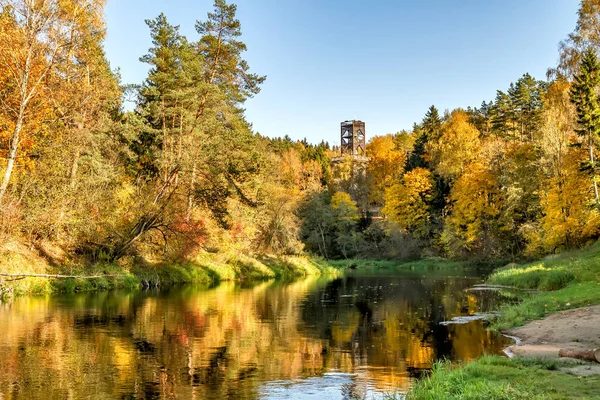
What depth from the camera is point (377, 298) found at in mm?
33812

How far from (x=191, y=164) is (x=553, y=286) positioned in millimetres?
25590

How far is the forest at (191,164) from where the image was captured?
25.5 meters

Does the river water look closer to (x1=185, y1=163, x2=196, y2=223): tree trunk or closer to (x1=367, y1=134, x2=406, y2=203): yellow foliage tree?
(x1=185, y1=163, x2=196, y2=223): tree trunk

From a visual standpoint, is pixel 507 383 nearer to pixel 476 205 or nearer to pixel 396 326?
pixel 396 326

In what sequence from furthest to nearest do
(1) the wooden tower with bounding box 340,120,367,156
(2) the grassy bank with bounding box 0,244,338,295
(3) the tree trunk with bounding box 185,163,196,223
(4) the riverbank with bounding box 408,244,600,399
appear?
(1) the wooden tower with bounding box 340,120,367,156
(3) the tree trunk with bounding box 185,163,196,223
(2) the grassy bank with bounding box 0,244,338,295
(4) the riverbank with bounding box 408,244,600,399

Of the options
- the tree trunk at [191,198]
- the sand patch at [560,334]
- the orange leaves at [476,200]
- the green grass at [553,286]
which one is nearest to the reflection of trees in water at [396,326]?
the sand patch at [560,334]

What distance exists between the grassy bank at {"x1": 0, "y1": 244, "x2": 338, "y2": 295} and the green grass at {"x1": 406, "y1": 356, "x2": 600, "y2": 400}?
10.7 m

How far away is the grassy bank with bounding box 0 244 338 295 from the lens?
3002 cm

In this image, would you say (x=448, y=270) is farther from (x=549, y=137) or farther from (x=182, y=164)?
(x=182, y=164)

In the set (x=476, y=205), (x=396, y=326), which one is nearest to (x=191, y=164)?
(x=396, y=326)

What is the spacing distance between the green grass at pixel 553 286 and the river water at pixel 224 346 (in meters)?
1.80

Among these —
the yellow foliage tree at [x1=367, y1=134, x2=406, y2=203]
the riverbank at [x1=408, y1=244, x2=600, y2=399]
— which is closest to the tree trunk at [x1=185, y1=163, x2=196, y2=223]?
the riverbank at [x1=408, y1=244, x2=600, y2=399]

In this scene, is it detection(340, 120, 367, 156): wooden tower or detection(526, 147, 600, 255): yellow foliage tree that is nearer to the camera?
detection(526, 147, 600, 255): yellow foliage tree

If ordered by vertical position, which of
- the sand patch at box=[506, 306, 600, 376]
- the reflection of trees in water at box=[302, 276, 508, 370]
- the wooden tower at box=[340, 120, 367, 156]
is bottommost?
the reflection of trees in water at box=[302, 276, 508, 370]
